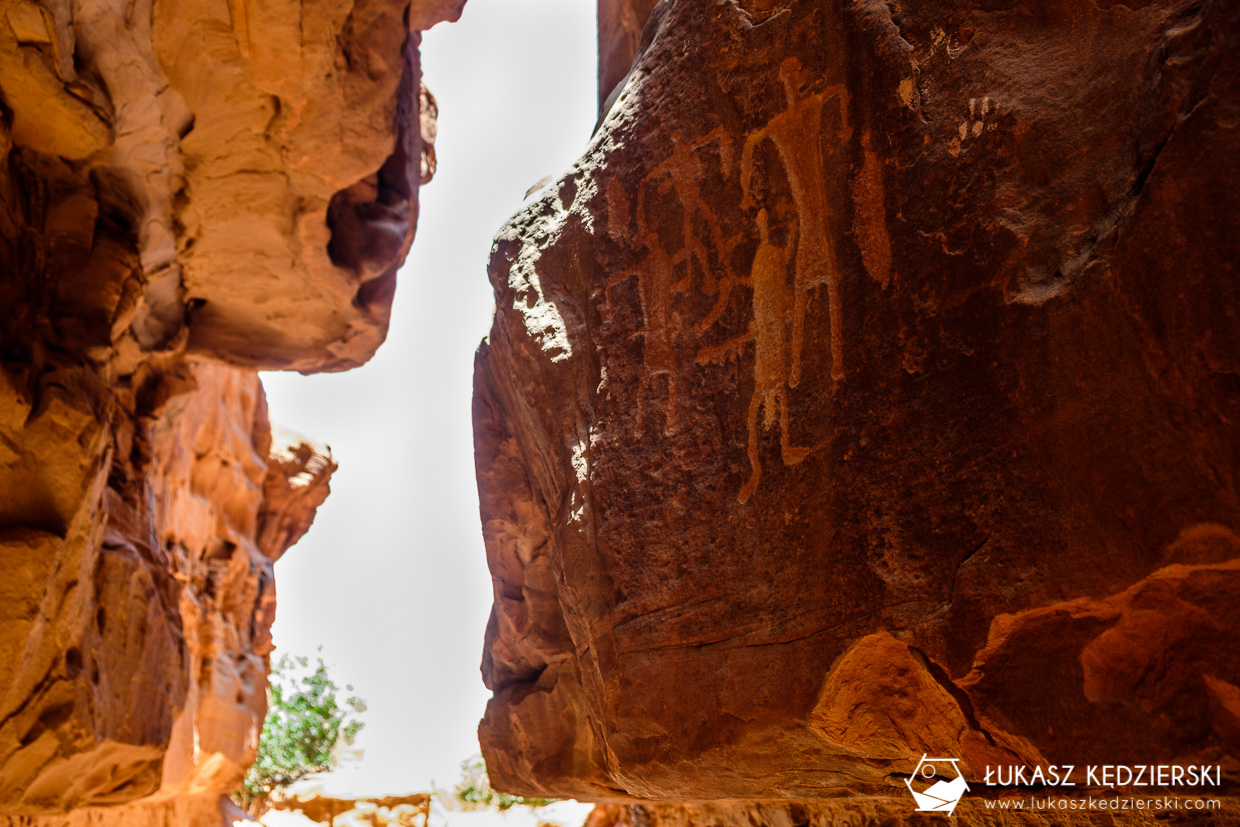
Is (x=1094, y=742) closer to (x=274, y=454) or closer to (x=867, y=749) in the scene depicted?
(x=867, y=749)

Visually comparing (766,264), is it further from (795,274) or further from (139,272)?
(139,272)

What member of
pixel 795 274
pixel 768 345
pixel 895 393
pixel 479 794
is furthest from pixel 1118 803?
pixel 479 794

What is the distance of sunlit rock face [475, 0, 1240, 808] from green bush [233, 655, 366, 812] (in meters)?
10.2

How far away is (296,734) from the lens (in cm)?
1206

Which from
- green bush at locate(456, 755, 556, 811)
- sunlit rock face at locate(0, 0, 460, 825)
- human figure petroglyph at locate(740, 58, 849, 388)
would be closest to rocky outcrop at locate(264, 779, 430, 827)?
green bush at locate(456, 755, 556, 811)

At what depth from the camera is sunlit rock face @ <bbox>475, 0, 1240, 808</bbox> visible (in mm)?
1697

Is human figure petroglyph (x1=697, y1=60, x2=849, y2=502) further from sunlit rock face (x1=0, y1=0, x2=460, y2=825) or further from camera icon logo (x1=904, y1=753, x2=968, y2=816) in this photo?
sunlit rock face (x1=0, y1=0, x2=460, y2=825)

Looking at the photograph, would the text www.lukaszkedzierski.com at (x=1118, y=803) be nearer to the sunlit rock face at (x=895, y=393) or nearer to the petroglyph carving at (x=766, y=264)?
the sunlit rock face at (x=895, y=393)

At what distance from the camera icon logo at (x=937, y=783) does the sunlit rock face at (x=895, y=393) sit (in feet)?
0.18

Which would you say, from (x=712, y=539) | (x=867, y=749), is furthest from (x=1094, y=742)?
(x=712, y=539)

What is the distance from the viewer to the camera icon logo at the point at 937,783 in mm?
2035

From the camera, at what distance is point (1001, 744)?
189 cm

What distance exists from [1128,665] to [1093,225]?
1.00m

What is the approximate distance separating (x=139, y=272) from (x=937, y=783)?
4.58 m
